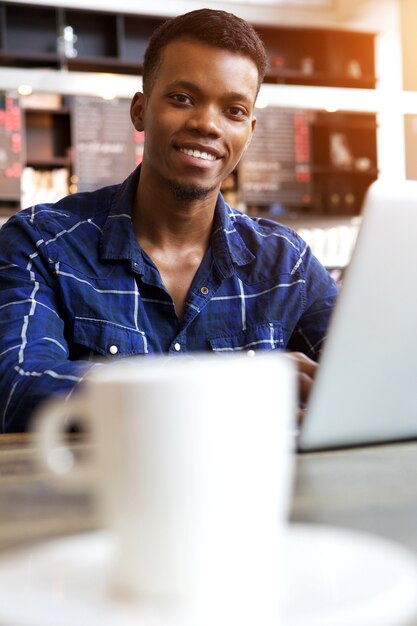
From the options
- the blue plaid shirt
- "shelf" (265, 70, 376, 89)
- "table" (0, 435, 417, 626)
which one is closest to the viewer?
"table" (0, 435, 417, 626)

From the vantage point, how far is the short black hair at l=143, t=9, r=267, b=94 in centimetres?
158

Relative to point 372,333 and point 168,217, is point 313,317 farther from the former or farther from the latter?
point 372,333

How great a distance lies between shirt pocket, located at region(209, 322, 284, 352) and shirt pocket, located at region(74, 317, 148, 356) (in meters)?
0.16

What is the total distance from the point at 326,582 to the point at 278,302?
4.36 ft

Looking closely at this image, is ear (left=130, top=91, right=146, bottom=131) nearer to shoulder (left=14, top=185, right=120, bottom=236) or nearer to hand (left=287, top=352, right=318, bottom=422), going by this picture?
shoulder (left=14, top=185, right=120, bottom=236)

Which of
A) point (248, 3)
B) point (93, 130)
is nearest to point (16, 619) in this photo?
point (93, 130)

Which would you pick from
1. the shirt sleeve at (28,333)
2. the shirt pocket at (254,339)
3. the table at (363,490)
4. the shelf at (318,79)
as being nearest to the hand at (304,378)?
the table at (363,490)

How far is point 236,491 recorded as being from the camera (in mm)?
316

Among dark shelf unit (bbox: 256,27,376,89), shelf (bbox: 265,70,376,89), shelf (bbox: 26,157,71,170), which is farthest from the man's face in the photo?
dark shelf unit (bbox: 256,27,376,89)

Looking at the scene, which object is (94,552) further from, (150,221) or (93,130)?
(93,130)

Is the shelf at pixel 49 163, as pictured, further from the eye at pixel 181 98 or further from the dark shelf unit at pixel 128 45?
the eye at pixel 181 98

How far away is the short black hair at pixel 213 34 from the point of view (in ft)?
5.17

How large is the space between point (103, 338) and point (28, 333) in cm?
18

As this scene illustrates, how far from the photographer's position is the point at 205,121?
160 cm
